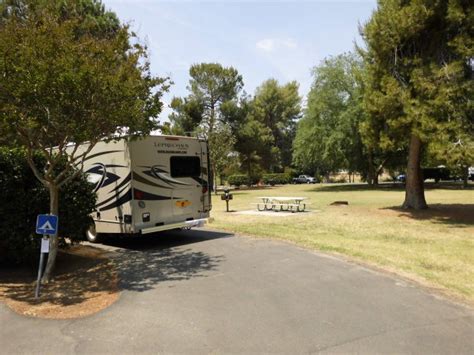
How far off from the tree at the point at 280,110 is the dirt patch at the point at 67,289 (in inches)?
2228

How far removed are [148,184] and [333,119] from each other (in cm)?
2927

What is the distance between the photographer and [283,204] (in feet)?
63.7

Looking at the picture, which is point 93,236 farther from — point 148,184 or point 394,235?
point 394,235

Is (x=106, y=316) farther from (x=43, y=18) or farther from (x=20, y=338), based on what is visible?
(x=43, y=18)

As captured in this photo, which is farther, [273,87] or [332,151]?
[273,87]

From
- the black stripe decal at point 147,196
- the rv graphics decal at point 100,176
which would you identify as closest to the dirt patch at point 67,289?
the black stripe decal at point 147,196

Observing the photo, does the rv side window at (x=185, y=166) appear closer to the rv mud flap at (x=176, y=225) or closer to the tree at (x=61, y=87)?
the rv mud flap at (x=176, y=225)

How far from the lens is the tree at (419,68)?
13055 millimetres

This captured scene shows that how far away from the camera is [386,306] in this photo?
5.50 m

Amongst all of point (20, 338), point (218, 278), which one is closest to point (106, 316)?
point (20, 338)

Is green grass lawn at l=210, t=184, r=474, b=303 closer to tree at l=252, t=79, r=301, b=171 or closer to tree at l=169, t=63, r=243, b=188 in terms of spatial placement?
tree at l=169, t=63, r=243, b=188

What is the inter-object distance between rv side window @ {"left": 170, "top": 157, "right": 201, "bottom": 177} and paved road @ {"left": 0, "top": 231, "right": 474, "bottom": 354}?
347 centimetres

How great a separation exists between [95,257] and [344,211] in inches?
435

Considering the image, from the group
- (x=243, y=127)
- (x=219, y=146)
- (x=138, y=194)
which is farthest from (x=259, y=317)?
(x=243, y=127)
